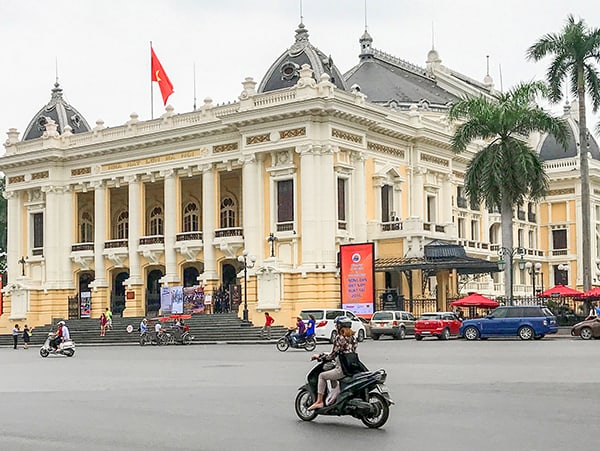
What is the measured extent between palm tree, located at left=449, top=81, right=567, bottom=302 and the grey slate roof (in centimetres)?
1802

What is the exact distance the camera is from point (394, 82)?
69.8 m

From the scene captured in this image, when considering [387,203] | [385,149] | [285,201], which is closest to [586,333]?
[285,201]

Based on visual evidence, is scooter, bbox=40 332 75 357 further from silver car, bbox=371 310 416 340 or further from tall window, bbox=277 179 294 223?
tall window, bbox=277 179 294 223

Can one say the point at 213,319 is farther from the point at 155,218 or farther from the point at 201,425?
the point at 201,425

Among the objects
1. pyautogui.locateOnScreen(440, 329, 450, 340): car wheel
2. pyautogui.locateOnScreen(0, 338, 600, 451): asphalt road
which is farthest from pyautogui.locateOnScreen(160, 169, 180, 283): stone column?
pyautogui.locateOnScreen(0, 338, 600, 451): asphalt road

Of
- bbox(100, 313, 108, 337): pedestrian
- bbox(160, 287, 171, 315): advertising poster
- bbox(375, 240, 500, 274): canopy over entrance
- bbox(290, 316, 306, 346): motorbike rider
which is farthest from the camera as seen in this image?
bbox(160, 287, 171, 315): advertising poster

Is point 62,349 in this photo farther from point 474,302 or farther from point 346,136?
point 474,302

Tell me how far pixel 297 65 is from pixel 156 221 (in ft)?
50.6

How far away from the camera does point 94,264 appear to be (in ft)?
196

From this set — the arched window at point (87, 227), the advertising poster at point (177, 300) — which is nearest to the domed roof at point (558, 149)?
the advertising poster at point (177, 300)

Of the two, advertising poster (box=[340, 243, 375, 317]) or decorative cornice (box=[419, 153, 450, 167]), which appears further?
decorative cornice (box=[419, 153, 450, 167])

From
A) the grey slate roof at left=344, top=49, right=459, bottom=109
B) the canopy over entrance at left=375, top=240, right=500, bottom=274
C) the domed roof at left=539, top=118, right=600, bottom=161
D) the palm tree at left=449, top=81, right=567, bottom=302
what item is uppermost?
the grey slate roof at left=344, top=49, right=459, bottom=109

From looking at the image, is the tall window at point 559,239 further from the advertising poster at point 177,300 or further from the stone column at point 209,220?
the advertising poster at point 177,300

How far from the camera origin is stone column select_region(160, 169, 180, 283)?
56062 mm
